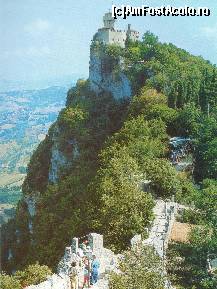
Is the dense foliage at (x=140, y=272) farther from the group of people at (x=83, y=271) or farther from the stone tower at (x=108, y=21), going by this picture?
the stone tower at (x=108, y=21)

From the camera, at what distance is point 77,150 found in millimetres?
83562

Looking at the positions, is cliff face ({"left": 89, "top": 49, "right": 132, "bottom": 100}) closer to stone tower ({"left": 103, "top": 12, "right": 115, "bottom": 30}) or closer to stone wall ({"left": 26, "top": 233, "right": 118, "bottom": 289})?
stone tower ({"left": 103, "top": 12, "right": 115, "bottom": 30})

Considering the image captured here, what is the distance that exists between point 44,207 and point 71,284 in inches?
1860

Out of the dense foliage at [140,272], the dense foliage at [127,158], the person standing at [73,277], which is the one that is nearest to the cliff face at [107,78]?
the dense foliage at [127,158]

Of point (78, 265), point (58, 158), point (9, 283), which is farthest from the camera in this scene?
point (58, 158)

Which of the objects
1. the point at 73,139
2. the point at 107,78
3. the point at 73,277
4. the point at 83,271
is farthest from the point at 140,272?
the point at 107,78

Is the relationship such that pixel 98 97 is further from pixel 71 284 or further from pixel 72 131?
pixel 71 284

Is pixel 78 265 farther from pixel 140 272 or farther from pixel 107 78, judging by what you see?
pixel 107 78

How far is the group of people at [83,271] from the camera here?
24.3m

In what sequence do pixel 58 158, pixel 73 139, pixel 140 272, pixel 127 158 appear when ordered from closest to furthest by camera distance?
pixel 140 272
pixel 127 158
pixel 73 139
pixel 58 158

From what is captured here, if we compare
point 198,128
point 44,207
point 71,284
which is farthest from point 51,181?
point 71,284

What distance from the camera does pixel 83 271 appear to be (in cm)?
2500

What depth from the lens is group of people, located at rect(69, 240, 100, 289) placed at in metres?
24.3

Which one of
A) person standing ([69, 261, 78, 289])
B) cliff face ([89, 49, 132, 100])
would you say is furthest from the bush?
cliff face ([89, 49, 132, 100])
